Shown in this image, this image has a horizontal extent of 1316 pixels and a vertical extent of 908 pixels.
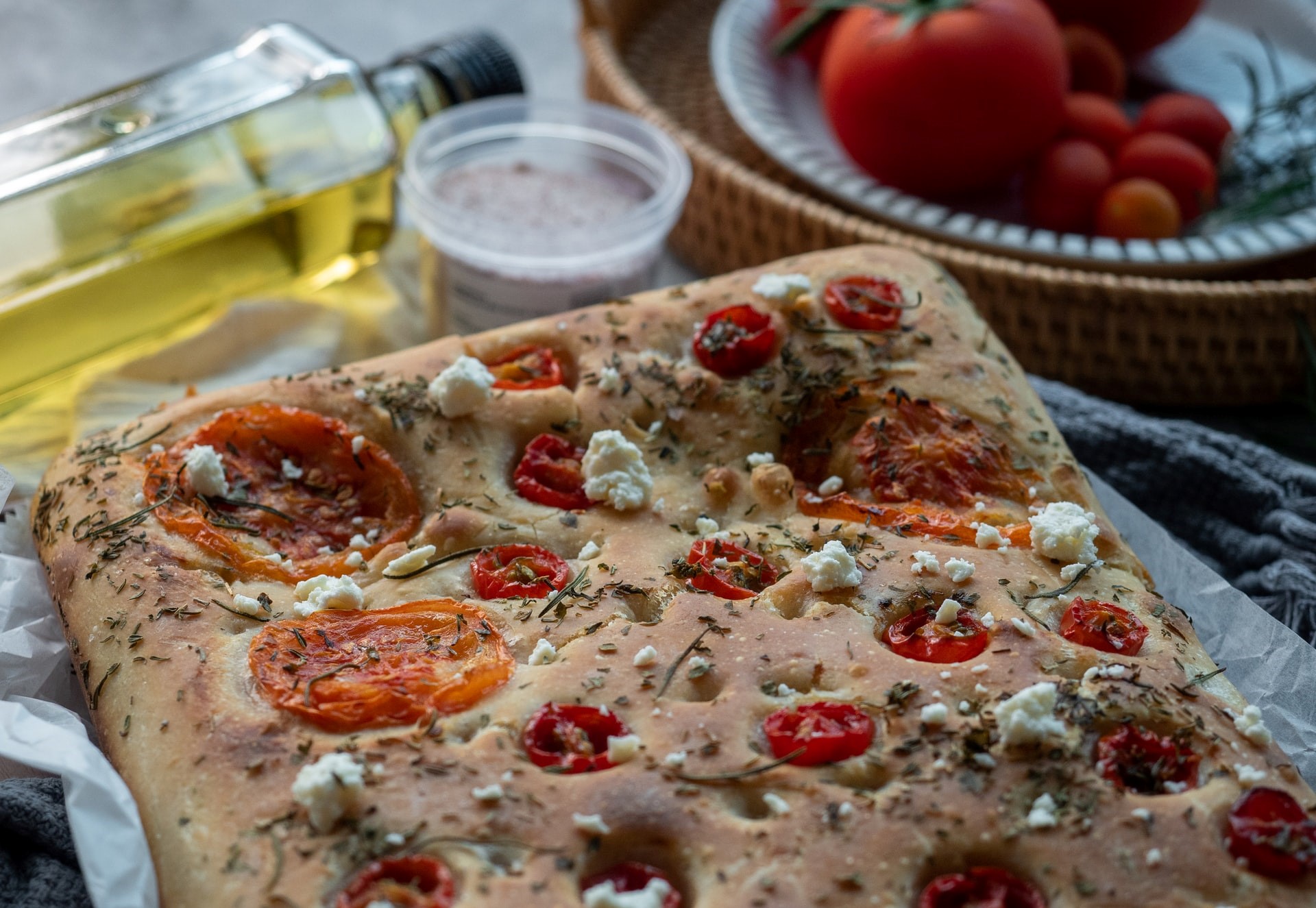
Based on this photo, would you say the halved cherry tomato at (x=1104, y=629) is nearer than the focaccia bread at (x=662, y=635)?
No

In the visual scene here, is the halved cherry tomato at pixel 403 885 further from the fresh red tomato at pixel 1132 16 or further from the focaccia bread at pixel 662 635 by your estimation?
the fresh red tomato at pixel 1132 16

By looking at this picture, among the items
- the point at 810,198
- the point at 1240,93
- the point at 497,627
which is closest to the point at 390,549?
the point at 497,627

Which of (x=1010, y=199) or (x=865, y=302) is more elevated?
(x=865, y=302)

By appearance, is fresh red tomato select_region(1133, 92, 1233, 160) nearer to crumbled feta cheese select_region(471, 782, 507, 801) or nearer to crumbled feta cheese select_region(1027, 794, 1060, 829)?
crumbled feta cheese select_region(1027, 794, 1060, 829)

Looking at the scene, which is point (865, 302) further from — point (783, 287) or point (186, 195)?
point (186, 195)

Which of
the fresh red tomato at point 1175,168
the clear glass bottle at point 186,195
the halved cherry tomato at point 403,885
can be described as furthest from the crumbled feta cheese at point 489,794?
the fresh red tomato at point 1175,168

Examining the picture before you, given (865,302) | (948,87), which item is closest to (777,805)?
(865,302)
